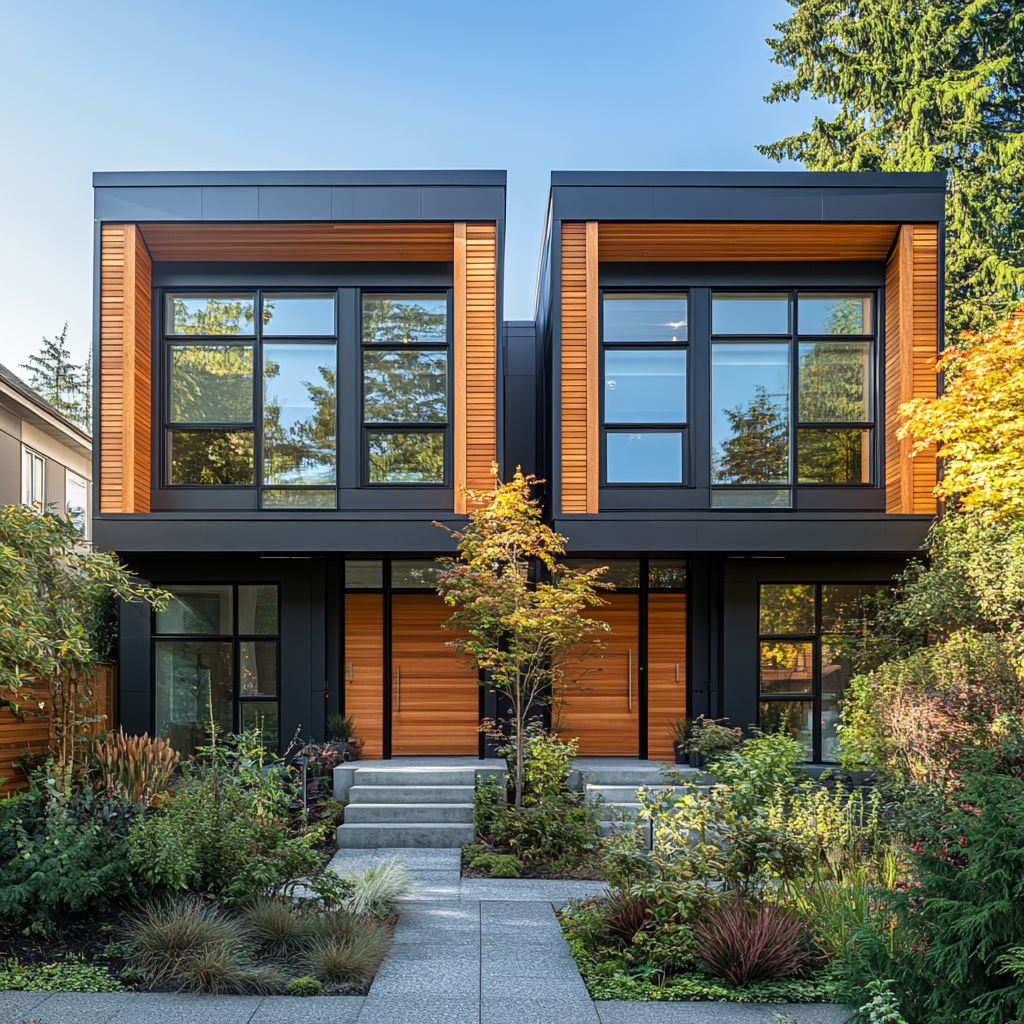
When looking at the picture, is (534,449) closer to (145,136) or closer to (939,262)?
Result: (939,262)

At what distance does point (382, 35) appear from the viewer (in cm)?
1252

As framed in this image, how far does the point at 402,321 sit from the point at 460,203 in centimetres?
161

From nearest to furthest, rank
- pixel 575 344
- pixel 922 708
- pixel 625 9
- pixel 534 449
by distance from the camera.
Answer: pixel 922 708, pixel 575 344, pixel 534 449, pixel 625 9

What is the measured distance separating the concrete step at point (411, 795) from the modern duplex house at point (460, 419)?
1448 mm

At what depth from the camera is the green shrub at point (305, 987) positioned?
15.3ft

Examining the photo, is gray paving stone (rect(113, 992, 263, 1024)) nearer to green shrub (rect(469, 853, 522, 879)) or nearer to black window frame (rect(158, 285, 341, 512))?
green shrub (rect(469, 853, 522, 879))

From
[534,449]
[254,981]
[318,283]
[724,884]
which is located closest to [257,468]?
[318,283]

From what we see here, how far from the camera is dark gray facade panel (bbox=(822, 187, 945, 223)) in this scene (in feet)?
31.7

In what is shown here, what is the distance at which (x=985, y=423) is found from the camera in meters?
8.29

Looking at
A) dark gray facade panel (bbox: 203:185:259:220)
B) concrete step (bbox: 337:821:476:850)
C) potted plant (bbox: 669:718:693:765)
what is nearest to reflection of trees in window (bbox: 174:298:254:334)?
dark gray facade panel (bbox: 203:185:259:220)

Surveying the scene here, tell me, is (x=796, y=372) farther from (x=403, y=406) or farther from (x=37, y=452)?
(x=37, y=452)

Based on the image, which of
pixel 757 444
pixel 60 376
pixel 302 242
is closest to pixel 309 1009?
pixel 757 444

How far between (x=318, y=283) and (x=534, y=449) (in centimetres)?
382

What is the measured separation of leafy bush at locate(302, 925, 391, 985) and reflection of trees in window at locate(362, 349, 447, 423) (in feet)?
20.6
